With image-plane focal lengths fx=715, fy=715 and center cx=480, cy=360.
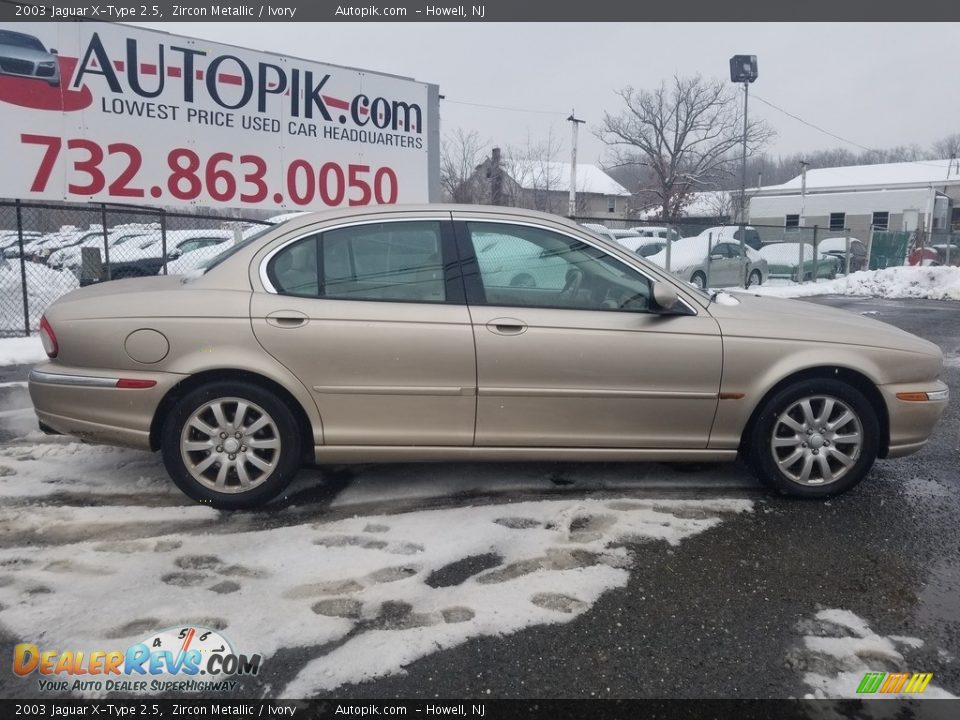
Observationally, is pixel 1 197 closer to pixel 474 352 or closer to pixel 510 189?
pixel 474 352

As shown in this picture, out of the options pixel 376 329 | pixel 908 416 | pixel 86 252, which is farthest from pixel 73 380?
pixel 86 252

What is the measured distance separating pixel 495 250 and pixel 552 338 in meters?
0.58

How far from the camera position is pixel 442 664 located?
96.2 inches

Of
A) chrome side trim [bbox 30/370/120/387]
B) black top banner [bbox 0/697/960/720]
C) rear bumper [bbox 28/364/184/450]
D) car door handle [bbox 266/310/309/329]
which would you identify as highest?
car door handle [bbox 266/310/309/329]

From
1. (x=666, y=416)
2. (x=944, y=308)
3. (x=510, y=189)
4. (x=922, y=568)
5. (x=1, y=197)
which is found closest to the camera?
(x=922, y=568)

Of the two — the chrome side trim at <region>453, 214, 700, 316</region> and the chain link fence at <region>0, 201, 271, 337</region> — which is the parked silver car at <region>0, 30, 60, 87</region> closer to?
the chain link fence at <region>0, 201, 271, 337</region>

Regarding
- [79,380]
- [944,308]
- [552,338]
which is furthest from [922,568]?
[944,308]

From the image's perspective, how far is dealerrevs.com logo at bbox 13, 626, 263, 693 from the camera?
2.33m

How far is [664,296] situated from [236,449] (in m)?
2.33

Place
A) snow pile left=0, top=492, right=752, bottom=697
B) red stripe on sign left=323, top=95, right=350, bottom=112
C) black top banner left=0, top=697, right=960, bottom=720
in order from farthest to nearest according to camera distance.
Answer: red stripe on sign left=323, top=95, right=350, bottom=112, snow pile left=0, top=492, right=752, bottom=697, black top banner left=0, top=697, right=960, bottom=720

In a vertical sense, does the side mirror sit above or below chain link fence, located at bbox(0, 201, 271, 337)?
below

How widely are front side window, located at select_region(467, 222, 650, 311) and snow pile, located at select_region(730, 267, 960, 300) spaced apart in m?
13.8

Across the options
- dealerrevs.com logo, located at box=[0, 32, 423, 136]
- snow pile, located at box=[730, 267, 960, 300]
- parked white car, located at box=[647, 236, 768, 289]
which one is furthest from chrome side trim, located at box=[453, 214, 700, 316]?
snow pile, located at box=[730, 267, 960, 300]

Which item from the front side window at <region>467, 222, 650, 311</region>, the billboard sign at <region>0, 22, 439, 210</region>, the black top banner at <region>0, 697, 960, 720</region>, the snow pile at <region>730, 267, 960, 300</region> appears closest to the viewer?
the black top banner at <region>0, 697, 960, 720</region>
